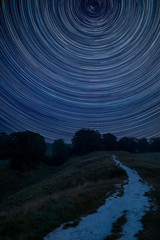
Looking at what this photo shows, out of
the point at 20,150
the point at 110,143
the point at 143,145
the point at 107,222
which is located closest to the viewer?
the point at 107,222

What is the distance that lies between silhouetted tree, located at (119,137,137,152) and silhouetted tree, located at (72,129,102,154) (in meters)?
14.5

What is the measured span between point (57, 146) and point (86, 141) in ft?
44.1

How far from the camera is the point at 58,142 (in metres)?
55.6

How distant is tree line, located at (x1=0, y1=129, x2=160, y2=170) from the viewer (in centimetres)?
3344

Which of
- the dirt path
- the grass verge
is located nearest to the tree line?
the dirt path

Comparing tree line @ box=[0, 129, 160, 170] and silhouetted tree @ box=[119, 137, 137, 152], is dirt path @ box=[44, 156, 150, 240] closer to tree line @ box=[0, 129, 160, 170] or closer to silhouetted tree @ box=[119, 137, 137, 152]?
tree line @ box=[0, 129, 160, 170]

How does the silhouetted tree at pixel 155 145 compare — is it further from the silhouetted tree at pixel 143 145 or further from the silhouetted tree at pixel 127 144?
the silhouetted tree at pixel 127 144

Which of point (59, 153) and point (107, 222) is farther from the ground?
point (59, 153)

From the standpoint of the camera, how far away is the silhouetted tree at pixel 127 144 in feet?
212

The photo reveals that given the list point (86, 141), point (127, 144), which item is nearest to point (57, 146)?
point (86, 141)

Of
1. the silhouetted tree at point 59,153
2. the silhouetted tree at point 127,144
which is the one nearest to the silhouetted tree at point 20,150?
the silhouetted tree at point 59,153

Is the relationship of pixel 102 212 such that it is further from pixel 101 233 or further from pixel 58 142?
pixel 58 142

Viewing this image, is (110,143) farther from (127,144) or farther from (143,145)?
(143,145)

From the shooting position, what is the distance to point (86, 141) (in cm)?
5694
